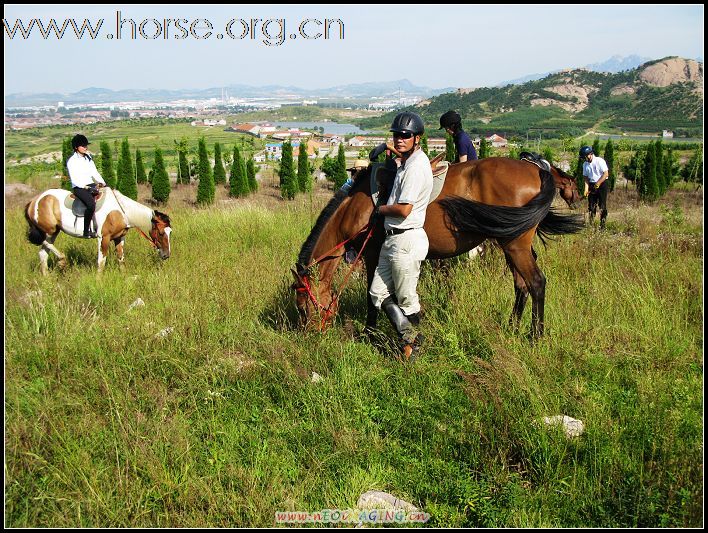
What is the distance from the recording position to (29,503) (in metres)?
2.97

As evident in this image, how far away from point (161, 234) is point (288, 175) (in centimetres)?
1592

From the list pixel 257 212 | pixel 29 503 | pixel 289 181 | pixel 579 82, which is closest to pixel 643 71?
pixel 579 82

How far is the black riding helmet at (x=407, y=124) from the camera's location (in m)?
4.33

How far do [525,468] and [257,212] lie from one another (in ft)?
28.2

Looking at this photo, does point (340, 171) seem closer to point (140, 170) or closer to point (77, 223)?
point (140, 170)

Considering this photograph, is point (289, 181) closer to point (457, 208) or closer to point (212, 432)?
point (457, 208)

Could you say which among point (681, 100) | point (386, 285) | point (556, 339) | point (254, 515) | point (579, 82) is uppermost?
point (579, 82)

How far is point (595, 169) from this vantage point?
11.2 metres

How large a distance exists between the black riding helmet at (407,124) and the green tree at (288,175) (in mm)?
19101

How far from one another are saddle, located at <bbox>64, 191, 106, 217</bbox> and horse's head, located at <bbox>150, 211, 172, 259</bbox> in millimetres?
902

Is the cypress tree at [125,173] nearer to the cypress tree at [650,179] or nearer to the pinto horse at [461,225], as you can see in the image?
the pinto horse at [461,225]

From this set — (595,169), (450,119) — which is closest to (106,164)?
(595,169)

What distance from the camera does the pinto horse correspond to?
5.09 m

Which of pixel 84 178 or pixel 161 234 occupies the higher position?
pixel 84 178
